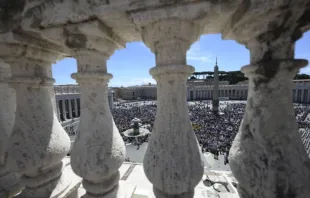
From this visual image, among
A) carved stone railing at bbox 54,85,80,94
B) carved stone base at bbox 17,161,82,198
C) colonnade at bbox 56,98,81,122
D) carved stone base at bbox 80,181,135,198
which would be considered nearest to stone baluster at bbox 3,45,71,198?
carved stone base at bbox 17,161,82,198

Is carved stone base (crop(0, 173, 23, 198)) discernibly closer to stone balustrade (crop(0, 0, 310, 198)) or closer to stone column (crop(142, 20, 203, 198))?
stone balustrade (crop(0, 0, 310, 198))

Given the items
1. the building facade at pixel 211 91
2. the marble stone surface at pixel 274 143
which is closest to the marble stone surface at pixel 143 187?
the marble stone surface at pixel 274 143

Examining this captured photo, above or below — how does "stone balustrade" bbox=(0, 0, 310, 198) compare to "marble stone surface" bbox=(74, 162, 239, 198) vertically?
above

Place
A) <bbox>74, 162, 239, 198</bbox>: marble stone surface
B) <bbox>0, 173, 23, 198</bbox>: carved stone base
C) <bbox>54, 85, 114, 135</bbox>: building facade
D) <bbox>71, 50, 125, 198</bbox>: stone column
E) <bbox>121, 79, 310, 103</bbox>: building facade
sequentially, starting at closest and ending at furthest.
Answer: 1. <bbox>71, 50, 125, 198</bbox>: stone column
2. <bbox>74, 162, 239, 198</bbox>: marble stone surface
3. <bbox>0, 173, 23, 198</bbox>: carved stone base
4. <bbox>54, 85, 114, 135</bbox>: building facade
5. <bbox>121, 79, 310, 103</bbox>: building facade

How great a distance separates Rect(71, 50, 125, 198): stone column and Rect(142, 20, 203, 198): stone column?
41cm

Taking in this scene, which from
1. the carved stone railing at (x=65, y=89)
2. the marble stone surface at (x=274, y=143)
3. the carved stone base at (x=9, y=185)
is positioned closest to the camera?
the marble stone surface at (x=274, y=143)

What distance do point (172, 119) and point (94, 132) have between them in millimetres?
733

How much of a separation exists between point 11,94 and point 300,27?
3.28 meters

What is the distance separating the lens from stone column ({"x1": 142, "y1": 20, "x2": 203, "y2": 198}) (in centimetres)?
107

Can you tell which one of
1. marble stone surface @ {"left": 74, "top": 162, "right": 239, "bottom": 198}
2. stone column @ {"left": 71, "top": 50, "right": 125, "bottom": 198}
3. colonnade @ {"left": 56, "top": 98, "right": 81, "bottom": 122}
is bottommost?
colonnade @ {"left": 56, "top": 98, "right": 81, "bottom": 122}

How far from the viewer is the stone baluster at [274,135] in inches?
37.3

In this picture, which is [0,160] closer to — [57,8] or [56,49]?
[56,49]

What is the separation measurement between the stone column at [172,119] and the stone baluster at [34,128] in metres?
1.09

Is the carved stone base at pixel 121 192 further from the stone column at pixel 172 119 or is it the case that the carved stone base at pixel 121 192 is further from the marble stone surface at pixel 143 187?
the stone column at pixel 172 119
